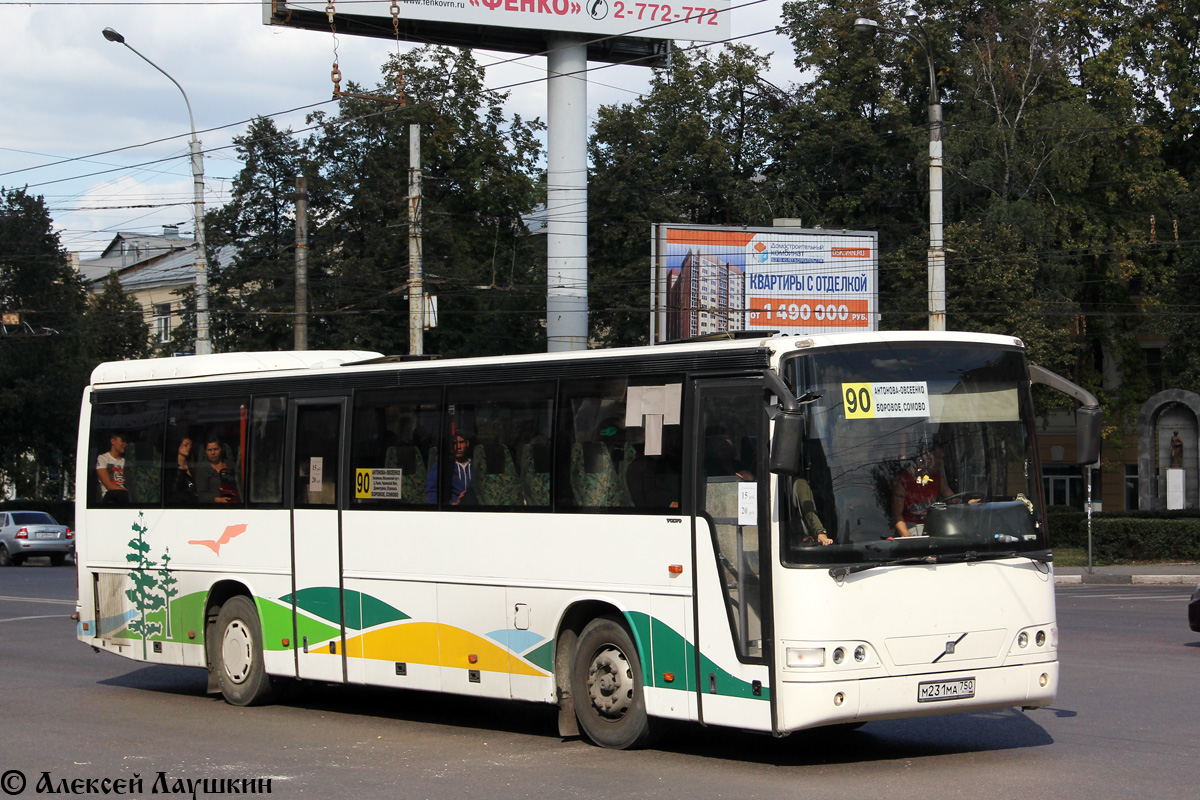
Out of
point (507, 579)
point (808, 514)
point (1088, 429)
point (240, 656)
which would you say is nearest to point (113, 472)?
point (240, 656)

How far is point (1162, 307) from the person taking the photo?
4216cm

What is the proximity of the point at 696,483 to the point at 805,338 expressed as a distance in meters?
1.21

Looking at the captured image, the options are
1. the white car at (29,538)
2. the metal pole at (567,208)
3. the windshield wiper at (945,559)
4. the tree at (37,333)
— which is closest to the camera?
the windshield wiper at (945,559)

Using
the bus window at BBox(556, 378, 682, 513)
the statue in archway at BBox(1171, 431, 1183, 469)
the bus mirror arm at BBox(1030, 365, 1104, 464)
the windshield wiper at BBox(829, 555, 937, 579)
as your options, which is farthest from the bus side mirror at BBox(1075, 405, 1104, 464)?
the statue in archway at BBox(1171, 431, 1183, 469)

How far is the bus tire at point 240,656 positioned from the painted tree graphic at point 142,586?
936 mm

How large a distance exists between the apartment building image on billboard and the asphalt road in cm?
2308

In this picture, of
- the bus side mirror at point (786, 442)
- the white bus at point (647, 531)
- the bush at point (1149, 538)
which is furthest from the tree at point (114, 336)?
the bus side mirror at point (786, 442)

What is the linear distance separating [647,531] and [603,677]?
44.6 inches

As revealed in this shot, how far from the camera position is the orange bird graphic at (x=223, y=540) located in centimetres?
1263

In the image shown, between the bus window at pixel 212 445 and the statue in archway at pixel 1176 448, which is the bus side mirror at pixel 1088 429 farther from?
the statue in archway at pixel 1176 448

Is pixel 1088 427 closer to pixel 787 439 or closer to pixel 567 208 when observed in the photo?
pixel 787 439

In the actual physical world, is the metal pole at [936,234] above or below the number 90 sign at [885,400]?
above

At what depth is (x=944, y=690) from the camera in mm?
8797

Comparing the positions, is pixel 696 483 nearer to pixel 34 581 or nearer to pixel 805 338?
pixel 805 338
